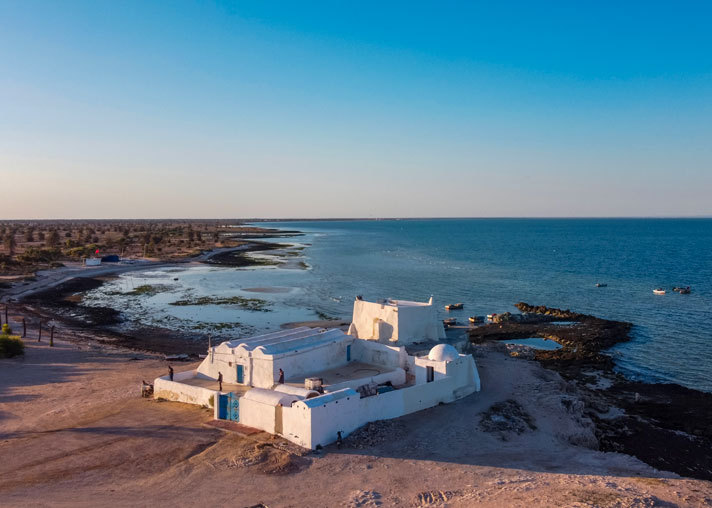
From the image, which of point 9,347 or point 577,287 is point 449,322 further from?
point 9,347

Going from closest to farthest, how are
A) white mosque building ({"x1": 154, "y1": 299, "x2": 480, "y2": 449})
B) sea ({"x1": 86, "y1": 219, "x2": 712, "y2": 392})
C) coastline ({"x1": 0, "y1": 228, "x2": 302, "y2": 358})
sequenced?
white mosque building ({"x1": 154, "y1": 299, "x2": 480, "y2": 449}) < coastline ({"x1": 0, "y1": 228, "x2": 302, "y2": 358}) < sea ({"x1": 86, "y1": 219, "x2": 712, "y2": 392})

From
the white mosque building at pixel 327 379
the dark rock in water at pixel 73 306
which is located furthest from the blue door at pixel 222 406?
the dark rock in water at pixel 73 306

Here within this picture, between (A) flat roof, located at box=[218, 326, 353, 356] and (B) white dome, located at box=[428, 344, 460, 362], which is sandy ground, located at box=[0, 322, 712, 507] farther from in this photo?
(A) flat roof, located at box=[218, 326, 353, 356]

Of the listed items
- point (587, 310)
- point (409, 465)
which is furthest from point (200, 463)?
point (587, 310)

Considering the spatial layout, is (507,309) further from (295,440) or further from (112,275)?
(112,275)

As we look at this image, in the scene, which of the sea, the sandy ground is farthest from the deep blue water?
the sandy ground
